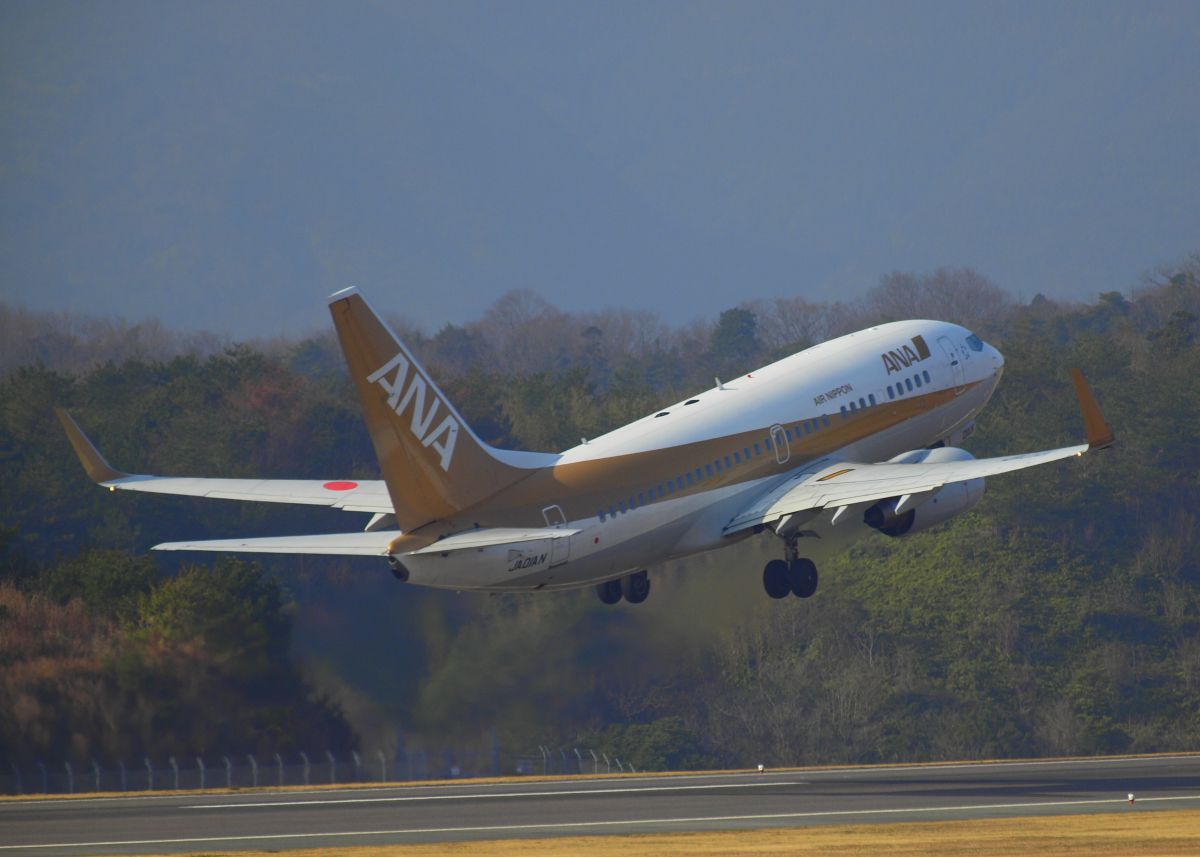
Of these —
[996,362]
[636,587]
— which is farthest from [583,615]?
[996,362]

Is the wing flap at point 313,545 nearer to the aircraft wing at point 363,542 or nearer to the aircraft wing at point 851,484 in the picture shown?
the aircraft wing at point 363,542

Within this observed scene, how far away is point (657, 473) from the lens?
170ft

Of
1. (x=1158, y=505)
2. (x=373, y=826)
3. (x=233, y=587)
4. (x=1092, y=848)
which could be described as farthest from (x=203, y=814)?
(x=1158, y=505)

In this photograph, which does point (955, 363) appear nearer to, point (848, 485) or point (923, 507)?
point (923, 507)

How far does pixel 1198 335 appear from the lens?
179500mm

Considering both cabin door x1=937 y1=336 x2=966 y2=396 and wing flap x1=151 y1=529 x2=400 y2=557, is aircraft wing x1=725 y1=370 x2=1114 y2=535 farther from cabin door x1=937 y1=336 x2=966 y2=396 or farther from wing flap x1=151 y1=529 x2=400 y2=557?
A: wing flap x1=151 y1=529 x2=400 y2=557

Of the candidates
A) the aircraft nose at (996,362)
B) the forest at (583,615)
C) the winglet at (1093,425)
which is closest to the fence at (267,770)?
the forest at (583,615)

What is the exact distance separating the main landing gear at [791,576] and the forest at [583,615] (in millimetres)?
9204

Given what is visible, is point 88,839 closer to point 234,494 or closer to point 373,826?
point 373,826

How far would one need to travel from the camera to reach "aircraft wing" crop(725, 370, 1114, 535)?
172 feet

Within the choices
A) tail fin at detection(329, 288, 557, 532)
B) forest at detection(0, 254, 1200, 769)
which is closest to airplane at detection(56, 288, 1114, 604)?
tail fin at detection(329, 288, 557, 532)

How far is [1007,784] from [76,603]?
33.7 m

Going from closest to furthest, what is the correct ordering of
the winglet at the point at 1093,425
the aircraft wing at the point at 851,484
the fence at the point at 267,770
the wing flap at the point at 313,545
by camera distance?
the wing flap at the point at 313,545
the winglet at the point at 1093,425
the aircraft wing at the point at 851,484
the fence at the point at 267,770

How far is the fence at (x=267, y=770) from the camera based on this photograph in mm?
61562
